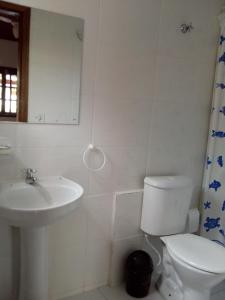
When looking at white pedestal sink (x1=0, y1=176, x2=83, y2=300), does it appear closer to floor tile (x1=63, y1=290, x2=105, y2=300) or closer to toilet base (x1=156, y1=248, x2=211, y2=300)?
floor tile (x1=63, y1=290, x2=105, y2=300)

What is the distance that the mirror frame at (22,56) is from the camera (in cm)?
149

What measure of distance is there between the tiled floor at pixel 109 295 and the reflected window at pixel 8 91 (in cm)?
132

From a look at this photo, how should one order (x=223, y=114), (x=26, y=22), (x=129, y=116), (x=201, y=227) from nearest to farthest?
(x=26, y=22)
(x=129, y=116)
(x=223, y=114)
(x=201, y=227)

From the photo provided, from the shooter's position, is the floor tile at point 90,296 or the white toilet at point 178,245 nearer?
the white toilet at point 178,245

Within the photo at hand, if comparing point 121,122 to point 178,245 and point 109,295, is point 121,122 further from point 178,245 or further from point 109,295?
point 109,295

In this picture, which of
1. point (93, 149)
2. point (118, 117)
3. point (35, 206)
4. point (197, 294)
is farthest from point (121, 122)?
point (197, 294)

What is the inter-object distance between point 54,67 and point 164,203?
3.75 ft

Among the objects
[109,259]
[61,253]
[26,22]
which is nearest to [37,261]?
[61,253]

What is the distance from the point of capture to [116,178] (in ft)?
6.44

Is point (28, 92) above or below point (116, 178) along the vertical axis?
above

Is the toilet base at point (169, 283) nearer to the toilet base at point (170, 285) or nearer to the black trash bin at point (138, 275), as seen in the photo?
the toilet base at point (170, 285)

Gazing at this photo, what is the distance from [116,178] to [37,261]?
739mm

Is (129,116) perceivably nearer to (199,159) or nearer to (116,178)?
(116,178)

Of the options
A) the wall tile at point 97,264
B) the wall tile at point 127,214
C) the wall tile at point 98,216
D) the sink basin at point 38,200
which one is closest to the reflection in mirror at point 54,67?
the sink basin at point 38,200
